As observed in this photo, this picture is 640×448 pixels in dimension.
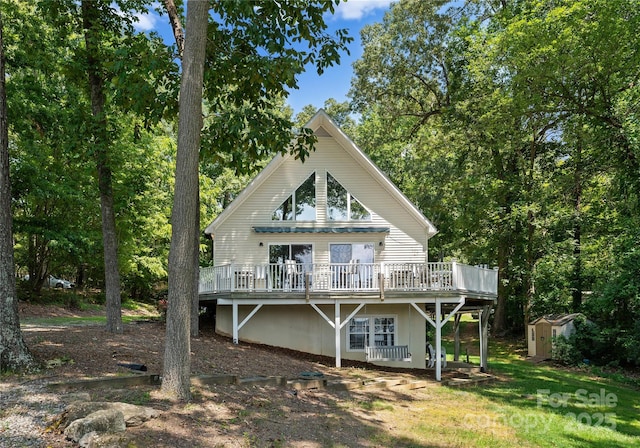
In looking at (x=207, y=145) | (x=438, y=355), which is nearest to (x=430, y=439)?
(x=438, y=355)

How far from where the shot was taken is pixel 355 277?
1541 centimetres

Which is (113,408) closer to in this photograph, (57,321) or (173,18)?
(173,18)

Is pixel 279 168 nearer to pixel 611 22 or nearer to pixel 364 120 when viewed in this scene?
pixel 611 22

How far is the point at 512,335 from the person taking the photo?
2952 cm

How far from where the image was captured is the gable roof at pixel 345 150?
17.1 meters

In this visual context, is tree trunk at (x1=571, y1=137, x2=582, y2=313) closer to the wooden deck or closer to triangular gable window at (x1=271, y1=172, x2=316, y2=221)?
the wooden deck

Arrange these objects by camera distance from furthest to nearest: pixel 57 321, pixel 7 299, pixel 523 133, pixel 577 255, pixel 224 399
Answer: pixel 577 255
pixel 523 133
pixel 57 321
pixel 224 399
pixel 7 299

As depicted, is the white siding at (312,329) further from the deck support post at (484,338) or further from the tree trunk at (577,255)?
the tree trunk at (577,255)

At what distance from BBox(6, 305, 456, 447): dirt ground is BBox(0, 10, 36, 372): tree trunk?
15.0 inches

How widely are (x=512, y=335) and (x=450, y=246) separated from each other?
6.95m

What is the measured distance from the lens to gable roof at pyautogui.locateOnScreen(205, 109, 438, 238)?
1708 cm

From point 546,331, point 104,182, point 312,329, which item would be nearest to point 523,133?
point 546,331

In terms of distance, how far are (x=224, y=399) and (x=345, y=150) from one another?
39.0 ft

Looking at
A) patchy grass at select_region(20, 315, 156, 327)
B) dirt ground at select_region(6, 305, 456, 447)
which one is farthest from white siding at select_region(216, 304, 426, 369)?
patchy grass at select_region(20, 315, 156, 327)
